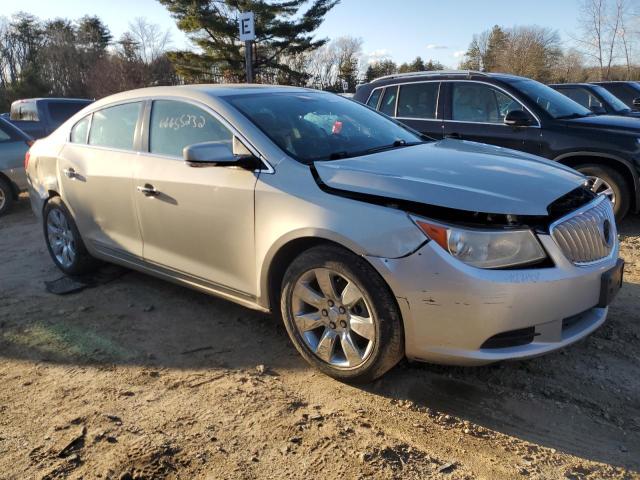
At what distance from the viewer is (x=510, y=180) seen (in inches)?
107

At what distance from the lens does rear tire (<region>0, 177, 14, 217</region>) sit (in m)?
8.07

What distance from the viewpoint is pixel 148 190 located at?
3.63 m

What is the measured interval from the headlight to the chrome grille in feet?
0.71

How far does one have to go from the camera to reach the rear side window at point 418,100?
675 centimetres

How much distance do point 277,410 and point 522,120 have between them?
4729mm

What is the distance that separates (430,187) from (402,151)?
84 centimetres

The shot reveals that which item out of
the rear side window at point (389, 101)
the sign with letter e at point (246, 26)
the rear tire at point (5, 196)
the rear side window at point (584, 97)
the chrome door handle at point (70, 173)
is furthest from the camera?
the sign with letter e at point (246, 26)

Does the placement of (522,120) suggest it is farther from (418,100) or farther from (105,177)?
(105,177)

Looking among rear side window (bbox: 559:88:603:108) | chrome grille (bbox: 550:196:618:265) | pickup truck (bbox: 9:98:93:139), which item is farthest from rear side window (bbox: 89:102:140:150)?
rear side window (bbox: 559:88:603:108)

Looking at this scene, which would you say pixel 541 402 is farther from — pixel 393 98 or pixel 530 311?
pixel 393 98

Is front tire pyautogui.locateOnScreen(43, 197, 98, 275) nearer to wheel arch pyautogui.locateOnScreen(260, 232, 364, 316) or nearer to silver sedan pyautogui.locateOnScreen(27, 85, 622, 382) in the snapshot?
silver sedan pyautogui.locateOnScreen(27, 85, 622, 382)

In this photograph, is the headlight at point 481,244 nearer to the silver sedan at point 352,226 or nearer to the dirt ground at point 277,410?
the silver sedan at point 352,226

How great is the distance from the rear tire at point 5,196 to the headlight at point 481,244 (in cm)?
783

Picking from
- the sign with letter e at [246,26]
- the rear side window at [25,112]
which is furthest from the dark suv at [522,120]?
the rear side window at [25,112]
